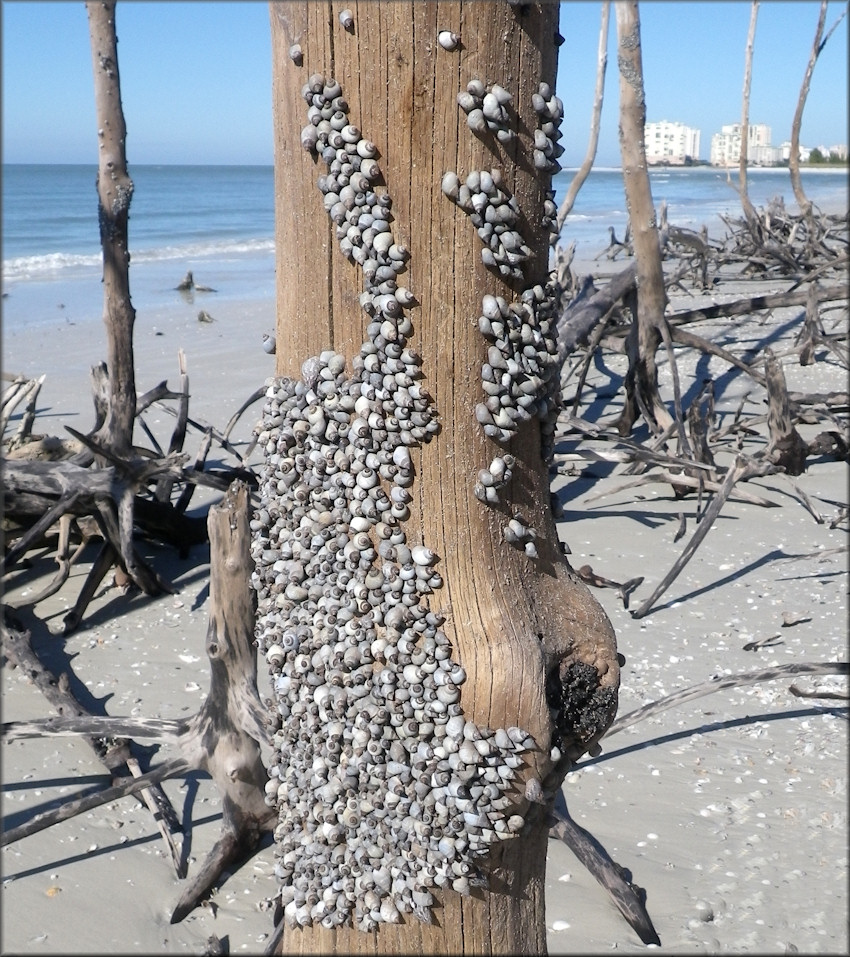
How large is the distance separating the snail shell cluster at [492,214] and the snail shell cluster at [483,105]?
7cm

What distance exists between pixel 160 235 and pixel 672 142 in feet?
240

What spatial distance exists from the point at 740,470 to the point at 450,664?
389 centimetres

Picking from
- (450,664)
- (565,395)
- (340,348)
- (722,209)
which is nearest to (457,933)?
(450,664)

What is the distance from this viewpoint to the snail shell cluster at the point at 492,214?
1448 millimetres

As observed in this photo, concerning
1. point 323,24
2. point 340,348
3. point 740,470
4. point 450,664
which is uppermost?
point 323,24

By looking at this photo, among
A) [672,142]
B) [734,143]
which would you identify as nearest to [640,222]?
[734,143]

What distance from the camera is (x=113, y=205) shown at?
14.1 ft

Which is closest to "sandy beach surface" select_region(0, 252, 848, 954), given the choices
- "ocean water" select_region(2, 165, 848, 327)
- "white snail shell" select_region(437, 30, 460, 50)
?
"white snail shell" select_region(437, 30, 460, 50)

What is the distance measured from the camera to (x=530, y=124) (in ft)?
4.89

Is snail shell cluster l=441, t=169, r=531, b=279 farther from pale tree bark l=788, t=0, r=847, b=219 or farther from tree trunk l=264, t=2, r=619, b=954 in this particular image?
pale tree bark l=788, t=0, r=847, b=219

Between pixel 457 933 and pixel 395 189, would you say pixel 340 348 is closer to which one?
pixel 395 189

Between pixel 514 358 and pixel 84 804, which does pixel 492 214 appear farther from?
pixel 84 804

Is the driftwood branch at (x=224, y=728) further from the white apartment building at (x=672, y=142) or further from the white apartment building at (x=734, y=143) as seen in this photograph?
the white apartment building at (x=672, y=142)

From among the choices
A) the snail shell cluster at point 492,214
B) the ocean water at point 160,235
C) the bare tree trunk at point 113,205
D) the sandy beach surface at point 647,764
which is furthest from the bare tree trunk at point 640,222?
the ocean water at point 160,235
